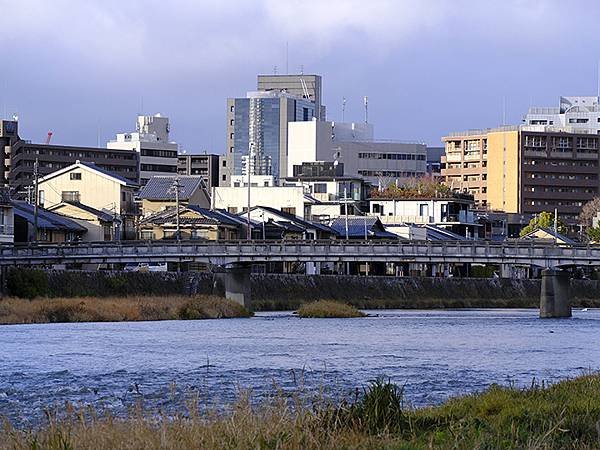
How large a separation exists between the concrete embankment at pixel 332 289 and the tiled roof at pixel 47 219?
1620 cm

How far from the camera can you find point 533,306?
429 feet

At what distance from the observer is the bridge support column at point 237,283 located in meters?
92.8

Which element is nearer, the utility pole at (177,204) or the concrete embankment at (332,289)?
the concrete embankment at (332,289)

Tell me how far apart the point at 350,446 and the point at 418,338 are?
4260 cm

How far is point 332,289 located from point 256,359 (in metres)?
71.8

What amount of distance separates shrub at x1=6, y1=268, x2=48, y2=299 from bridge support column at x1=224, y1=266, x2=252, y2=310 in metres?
12.9

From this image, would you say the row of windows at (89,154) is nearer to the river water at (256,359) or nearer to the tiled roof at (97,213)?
the tiled roof at (97,213)

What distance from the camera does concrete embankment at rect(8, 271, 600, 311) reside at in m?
92.5

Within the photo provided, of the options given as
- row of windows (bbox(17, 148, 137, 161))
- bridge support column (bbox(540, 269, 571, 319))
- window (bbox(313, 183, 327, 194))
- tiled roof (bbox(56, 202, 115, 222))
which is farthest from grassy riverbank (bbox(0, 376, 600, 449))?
row of windows (bbox(17, 148, 137, 161))

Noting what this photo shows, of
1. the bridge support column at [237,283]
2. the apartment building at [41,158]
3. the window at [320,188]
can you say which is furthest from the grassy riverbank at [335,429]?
the window at [320,188]

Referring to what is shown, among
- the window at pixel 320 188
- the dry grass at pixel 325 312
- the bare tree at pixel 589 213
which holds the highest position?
the window at pixel 320 188

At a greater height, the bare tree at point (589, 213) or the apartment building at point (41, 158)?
the apartment building at point (41, 158)

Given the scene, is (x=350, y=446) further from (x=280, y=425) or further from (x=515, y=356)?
(x=515, y=356)

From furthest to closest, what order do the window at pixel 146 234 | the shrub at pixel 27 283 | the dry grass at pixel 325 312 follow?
the window at pixel 146 234
the dry grass at pixel 325 312
the shrub at pixel 27 283
